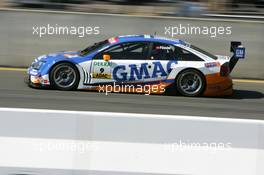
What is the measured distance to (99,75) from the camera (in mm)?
12266

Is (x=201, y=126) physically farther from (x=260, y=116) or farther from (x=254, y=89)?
(x=254, y=89)

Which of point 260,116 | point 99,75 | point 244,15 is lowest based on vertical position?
point 260,116

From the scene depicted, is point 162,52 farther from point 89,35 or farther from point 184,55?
point 89,35

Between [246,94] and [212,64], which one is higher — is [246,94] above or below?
below

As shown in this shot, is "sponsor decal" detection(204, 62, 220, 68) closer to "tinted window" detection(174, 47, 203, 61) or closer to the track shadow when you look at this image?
"tinted window" detection(174, 47, 203, 61)

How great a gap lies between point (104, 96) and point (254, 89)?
4.08 m

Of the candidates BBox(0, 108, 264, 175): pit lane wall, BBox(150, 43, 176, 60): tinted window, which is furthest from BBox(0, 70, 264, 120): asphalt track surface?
BBox(0, 108, 264, 175): pit lane wall

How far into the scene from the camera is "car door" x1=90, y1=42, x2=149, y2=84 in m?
12.3

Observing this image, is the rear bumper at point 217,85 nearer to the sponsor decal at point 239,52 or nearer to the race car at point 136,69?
the race car at point 136,69

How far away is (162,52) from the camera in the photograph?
40.5 ft

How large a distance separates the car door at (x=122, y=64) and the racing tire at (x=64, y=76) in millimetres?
359

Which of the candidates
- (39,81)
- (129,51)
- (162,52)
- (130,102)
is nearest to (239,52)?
(162,52)

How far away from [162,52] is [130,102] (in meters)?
1.49

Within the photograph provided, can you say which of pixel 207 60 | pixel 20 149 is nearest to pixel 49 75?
pixel 207 60
